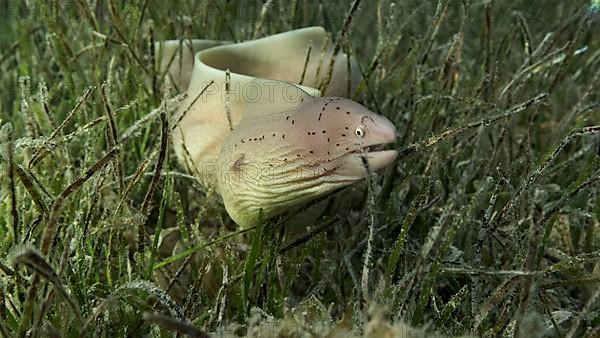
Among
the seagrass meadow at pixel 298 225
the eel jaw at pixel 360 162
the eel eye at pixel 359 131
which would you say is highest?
the eel eye at pixel 359 131

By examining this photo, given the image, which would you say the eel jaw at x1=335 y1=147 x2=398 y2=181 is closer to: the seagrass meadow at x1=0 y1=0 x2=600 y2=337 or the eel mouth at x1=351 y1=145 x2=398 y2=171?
the eel mouth at x1=351 y1=145 x2=398 y2=171

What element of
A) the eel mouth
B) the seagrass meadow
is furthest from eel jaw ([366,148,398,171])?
the seagrass meadow

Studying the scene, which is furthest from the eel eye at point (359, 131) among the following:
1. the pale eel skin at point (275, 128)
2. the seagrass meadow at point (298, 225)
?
the seagrass meadow at point (298, 225)

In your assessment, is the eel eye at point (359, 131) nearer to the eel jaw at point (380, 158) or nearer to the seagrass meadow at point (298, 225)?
the eel jaw at point (380, 158)

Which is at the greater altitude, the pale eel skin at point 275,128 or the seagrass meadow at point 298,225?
the pale eel skin at point 275,128

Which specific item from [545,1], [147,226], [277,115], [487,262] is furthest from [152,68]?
[545,1]

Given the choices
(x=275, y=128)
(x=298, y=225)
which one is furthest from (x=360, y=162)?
(x=298, y=225)
